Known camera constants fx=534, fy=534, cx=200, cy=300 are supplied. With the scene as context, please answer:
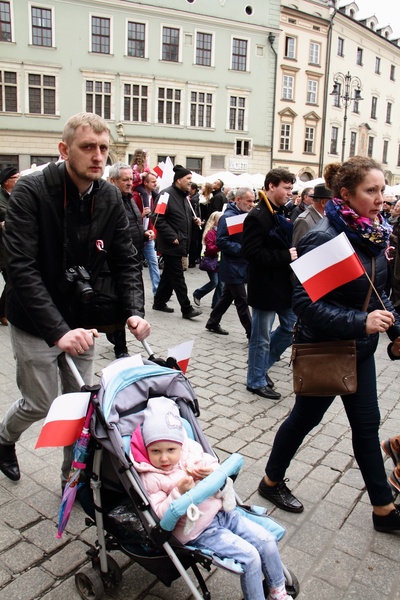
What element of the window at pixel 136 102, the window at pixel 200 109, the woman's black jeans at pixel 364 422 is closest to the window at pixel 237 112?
the window at pixel 200 109

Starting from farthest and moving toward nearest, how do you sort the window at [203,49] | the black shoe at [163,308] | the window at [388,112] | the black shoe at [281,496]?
the window at [388,112], the window at [203,49], the black shoe at [163,308], the black shoe at [281,496]

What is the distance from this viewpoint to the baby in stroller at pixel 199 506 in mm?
2104

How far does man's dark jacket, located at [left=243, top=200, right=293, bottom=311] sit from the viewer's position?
4895 mm

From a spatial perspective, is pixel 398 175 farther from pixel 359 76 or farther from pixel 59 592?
pixel 59 592

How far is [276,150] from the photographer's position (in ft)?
132

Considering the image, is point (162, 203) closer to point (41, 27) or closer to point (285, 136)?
point (41, 27)

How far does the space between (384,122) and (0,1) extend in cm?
3669

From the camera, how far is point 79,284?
277 centimetres

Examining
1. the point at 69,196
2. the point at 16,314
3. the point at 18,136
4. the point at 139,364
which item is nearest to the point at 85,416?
the point at 139,364

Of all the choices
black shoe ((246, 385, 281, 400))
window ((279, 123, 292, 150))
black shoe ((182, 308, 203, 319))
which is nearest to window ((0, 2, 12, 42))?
window ((279, 123, 292, 150))

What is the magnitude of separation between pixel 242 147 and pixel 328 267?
3677 centimetres

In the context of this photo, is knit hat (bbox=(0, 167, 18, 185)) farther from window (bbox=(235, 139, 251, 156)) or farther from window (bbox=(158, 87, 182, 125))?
window (bbox=(235, 139, 251, 156))

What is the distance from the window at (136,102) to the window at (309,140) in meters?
14.7

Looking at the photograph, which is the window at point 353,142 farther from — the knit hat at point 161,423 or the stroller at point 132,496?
the knit hat at point 161,423
